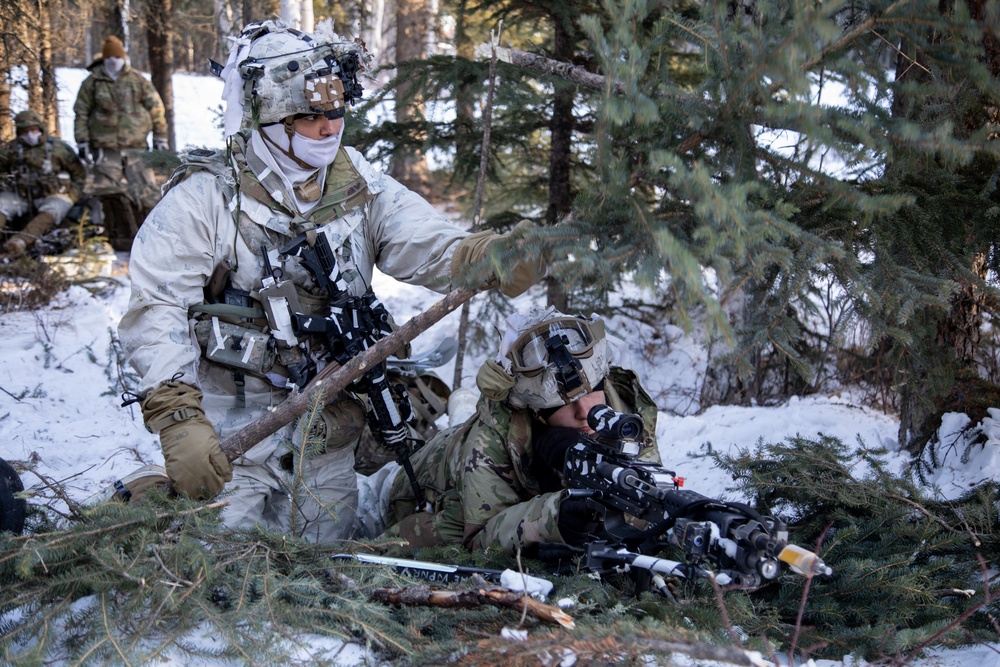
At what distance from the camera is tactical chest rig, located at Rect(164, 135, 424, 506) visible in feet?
12.1

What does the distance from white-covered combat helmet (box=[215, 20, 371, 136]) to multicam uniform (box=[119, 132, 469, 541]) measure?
182mm

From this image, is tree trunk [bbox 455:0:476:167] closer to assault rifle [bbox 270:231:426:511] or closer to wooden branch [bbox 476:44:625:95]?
wooden branch [bbox 476:44:625:95]

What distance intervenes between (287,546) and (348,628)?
1.53 ft

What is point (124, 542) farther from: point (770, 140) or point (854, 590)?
point (770, 140)

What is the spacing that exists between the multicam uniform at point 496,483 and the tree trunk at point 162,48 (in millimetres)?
9712

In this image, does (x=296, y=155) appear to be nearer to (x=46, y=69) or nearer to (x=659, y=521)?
(x=659, y=521)

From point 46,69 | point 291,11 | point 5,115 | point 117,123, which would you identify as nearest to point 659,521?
point 291,11

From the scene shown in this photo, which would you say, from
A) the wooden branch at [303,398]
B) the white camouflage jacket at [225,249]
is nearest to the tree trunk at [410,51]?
the white camouflage jacket at [225,249]

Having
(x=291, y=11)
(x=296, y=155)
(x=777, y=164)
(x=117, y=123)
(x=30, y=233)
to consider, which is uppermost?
(x=291, y=11)

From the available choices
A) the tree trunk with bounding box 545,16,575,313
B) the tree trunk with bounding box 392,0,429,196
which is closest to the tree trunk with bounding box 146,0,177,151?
the tree trunk with bounding box 392,0,429,196

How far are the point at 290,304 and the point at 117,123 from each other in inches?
326

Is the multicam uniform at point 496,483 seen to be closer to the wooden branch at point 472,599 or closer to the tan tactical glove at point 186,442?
the wooden branch at point 472,599

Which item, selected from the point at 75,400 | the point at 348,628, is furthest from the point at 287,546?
the point at 75,400

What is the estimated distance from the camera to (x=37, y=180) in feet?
31.3
